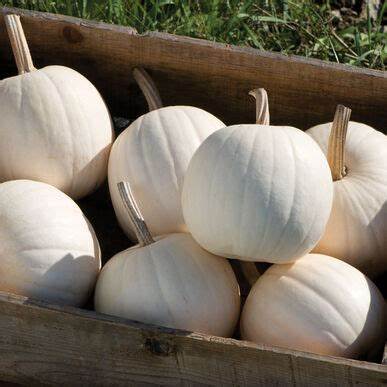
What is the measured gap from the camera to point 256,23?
2.91 metres

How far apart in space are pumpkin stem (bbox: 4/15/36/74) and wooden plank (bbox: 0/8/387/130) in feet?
0.39

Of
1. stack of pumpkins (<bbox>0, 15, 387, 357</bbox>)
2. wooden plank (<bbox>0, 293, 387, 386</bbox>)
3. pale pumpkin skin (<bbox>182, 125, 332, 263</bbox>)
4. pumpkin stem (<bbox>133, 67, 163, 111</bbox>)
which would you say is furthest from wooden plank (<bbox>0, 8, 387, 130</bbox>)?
wooden plank (<bbox>0, 293, 387, 386</bbox>)

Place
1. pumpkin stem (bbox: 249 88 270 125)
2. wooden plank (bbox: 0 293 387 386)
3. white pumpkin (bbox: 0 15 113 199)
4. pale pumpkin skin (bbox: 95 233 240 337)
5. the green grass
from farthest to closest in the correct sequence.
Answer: the green grass
white pumpkin (bbox: 0 15 113 199)
pumpkin stem (bbox: 249 88 270 125)
pale pumpkin skin (bbox: 95 233 240 337)
wooden plank (bbox: 0 293 387 386)

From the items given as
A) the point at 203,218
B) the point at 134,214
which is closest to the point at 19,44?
the point at 134,214

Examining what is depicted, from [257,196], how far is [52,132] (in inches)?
22.4

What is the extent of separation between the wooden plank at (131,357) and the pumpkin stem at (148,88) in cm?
66

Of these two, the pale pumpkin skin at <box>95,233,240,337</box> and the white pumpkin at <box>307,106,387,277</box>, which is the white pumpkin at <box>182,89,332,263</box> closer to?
the pale pumpkin skin at <box>95,233,240,337</box>

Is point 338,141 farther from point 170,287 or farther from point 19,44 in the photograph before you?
point 19,44

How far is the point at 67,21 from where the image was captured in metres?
2.19

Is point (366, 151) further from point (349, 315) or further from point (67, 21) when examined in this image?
point (67, 21)

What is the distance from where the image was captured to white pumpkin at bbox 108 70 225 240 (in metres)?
1.80

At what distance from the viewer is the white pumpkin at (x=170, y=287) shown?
5.25ft

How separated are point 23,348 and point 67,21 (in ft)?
2.96

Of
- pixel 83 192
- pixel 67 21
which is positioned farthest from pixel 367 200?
pixel 67 21
